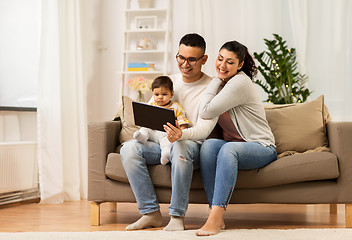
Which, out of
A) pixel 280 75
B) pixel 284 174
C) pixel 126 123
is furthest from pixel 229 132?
pixel 280 75

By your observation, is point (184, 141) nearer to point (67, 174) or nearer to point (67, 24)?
point (67, 174)

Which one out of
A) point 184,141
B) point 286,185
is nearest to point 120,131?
point 184,141

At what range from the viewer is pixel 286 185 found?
260 centimetres

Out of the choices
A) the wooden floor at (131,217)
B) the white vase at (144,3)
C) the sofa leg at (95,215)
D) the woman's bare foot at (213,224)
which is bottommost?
the wooden floor at (131,217)

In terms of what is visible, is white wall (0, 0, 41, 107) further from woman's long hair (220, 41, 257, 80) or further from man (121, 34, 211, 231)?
woman's long hair (220, 41, 257, 80)

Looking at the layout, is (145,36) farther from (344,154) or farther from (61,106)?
(344,154)

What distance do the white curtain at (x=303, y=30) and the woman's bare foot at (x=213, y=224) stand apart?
89.6 inches

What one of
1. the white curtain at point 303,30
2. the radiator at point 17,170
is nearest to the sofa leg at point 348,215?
the white curtain at point 303,30

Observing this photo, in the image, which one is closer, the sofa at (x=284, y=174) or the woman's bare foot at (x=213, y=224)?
the woman's bare foot at (x=213, y=224)

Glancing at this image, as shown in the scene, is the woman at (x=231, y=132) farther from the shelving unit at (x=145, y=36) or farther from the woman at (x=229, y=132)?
the shelving unit at (x=145, y=36)

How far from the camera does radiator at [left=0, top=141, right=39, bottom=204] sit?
11.6 feet

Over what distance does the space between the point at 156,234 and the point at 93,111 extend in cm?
267

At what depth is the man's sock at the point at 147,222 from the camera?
2.51 metres

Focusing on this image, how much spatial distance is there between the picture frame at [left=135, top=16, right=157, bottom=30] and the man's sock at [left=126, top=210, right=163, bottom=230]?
2.57 m
